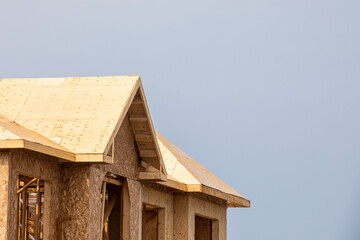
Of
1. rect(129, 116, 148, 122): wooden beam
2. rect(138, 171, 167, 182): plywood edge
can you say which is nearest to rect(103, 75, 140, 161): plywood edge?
rect(129, 116, 148, 122): wooden beam

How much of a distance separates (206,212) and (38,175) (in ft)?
36.4

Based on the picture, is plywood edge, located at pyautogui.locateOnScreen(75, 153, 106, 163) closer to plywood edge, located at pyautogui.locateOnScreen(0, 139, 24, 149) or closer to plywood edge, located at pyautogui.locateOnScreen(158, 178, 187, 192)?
plywood edge, located at pyautogui.locateOnScreen(0, 139, 24, 149)

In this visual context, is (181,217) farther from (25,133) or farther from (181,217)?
(25,133)

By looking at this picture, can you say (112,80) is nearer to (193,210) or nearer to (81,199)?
(81,199)

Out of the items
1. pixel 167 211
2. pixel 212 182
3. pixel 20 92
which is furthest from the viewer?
pixel 212 182

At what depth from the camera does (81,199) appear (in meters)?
16.9

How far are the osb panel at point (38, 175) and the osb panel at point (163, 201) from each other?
201 inches

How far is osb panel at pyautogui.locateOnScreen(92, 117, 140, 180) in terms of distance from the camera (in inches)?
730

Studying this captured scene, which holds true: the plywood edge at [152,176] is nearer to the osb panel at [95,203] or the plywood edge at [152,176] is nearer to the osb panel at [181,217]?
the osb panel at [95,203]

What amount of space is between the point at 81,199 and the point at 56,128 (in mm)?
1676

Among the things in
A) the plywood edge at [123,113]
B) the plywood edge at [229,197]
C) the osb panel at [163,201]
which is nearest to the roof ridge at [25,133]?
the plywood edge at [123,113]

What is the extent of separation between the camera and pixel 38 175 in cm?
1586

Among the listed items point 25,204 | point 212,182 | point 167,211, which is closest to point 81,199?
point 25,204

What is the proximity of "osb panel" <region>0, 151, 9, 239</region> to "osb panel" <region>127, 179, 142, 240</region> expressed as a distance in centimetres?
527
